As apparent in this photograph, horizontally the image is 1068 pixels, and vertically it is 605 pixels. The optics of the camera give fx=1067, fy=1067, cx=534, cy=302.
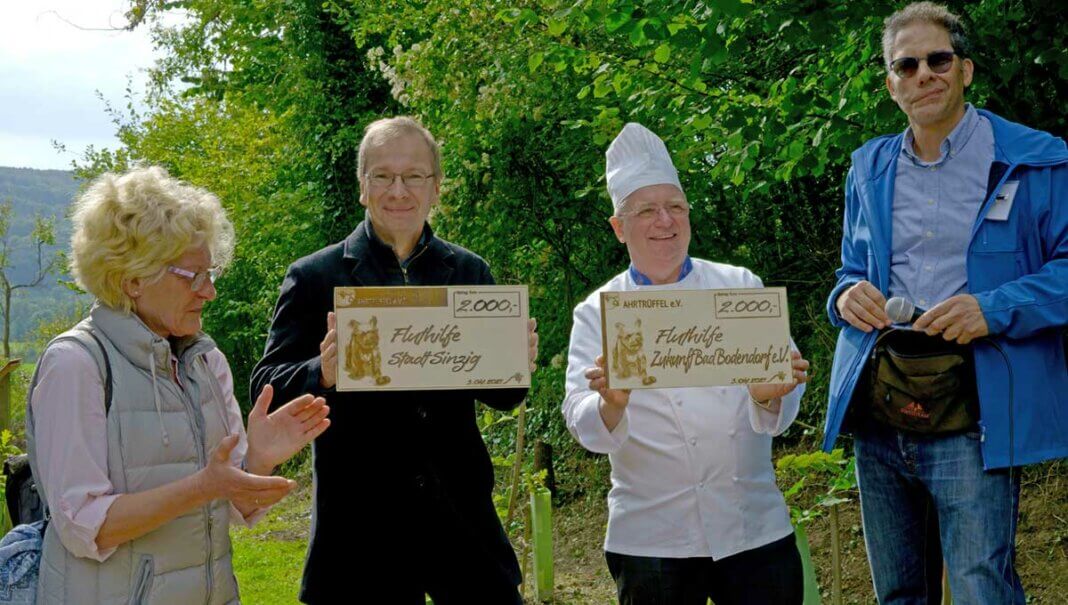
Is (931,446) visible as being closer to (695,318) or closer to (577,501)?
(695,318)

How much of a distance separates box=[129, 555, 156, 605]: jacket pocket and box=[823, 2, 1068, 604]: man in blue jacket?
1.83 metres

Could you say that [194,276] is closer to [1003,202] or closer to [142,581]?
[142,581]

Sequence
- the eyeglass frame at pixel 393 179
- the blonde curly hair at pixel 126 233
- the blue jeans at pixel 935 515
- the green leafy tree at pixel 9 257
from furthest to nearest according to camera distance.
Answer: the green leafy tree at pixel 9 257, the eyeglass frame at pixel 393 179, the blue jeans at pixel 935 515, the blonde curly hair at pixel 126 233

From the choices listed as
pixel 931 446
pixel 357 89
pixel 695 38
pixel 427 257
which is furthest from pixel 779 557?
pixel 357 89

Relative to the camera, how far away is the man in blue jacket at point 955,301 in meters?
2.73

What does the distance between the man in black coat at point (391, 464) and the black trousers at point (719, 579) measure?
0.44 metres

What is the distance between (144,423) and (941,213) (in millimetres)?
2096

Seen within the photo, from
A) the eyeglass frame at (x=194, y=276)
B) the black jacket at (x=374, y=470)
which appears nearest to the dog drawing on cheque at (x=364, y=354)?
the black jacket at (x=374, y=470)

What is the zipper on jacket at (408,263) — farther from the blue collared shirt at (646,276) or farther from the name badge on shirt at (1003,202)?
the name badge on shirt at (1003,202)

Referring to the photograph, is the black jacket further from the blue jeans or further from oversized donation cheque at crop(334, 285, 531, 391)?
the blue jeans

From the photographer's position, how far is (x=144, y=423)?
242cm

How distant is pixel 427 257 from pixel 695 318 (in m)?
0.82

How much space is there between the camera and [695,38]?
5.16 metres

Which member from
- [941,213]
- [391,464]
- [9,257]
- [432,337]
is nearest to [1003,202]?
[941,213]
